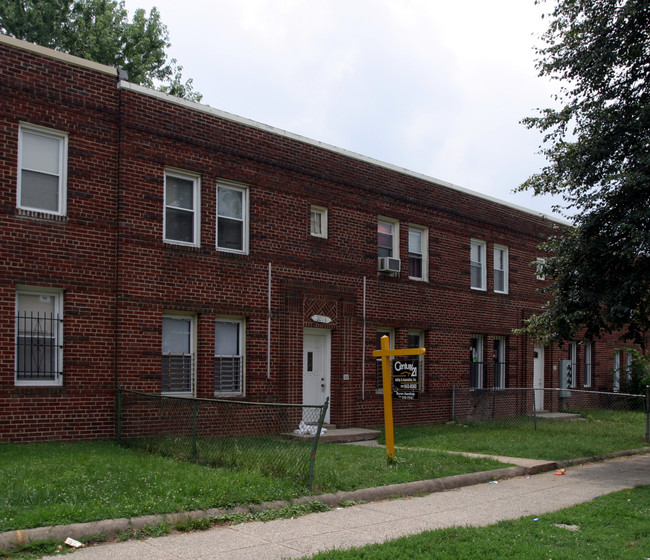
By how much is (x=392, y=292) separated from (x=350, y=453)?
22.8 feet

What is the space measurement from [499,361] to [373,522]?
50.0 feet

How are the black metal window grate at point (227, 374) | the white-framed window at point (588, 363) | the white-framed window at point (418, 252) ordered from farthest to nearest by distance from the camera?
1. the white-framed window at point (588, 363)
2. the white-framed window at point (418, 252)
3. the black metal window grate at point (227, 374)

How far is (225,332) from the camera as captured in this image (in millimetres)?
15469

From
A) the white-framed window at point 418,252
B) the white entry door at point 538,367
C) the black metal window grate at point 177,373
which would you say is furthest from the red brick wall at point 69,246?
the white entry door at point 538,367

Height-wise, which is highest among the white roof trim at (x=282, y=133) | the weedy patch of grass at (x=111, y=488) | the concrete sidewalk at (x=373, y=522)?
the white roof trim at (x=282, y=133)

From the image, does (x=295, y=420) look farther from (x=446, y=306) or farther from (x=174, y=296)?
(x=446, y=306)

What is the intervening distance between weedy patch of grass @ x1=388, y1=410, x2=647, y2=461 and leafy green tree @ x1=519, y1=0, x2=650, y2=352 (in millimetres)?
2374

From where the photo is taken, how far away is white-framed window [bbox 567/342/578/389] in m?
26.0

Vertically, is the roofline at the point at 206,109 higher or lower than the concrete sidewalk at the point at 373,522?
higher

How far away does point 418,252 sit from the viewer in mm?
20156

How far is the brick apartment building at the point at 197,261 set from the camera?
501 inches

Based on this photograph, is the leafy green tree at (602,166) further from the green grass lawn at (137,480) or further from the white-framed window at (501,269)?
the white-framed window at (501,269)

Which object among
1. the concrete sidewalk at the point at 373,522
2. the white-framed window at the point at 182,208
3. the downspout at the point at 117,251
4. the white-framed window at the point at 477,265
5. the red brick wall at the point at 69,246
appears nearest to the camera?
the concrete sidewalk at the point at 373,522

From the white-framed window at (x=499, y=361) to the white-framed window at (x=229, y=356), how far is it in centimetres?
982
